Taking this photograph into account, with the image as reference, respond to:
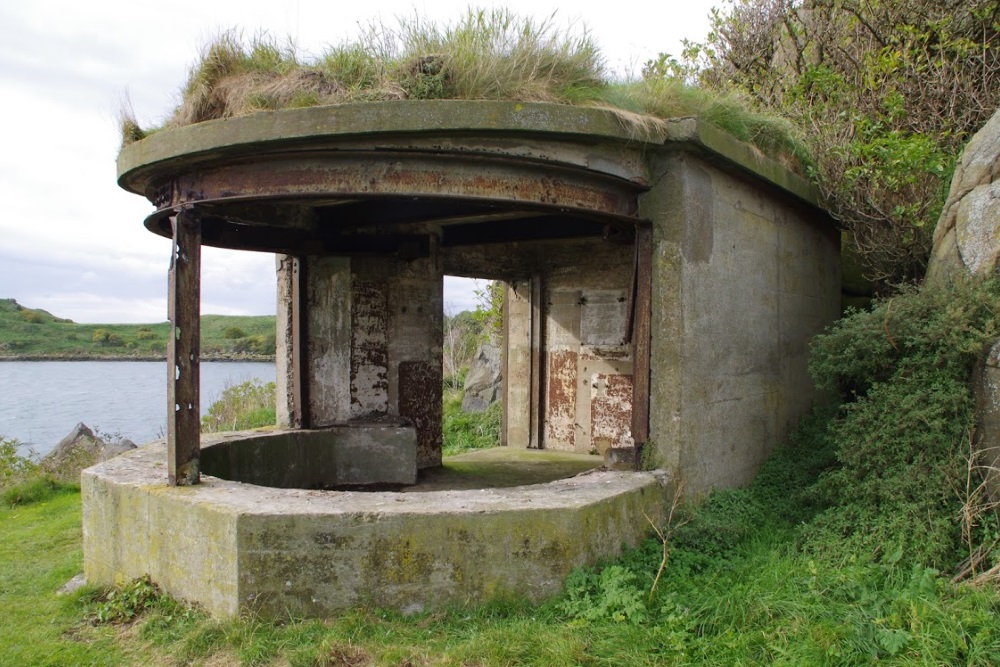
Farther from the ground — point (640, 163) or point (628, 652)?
point (640, 163)

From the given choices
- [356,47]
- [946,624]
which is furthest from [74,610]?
[946,624]

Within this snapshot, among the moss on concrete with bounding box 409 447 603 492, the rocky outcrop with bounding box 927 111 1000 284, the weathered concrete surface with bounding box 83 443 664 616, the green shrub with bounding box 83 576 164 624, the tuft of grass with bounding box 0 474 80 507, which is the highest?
the rocky outcrop with bounding box 927 111 1000 284

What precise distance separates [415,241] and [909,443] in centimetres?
453

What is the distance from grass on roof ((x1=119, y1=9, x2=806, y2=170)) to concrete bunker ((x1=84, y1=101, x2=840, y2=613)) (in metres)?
0.28

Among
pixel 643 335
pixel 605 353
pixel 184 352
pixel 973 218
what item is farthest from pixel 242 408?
pixel 973 218

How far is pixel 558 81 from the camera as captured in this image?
4.84m

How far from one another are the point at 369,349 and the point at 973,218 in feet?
16.9

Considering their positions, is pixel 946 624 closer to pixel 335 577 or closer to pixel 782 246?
pixel 335 577

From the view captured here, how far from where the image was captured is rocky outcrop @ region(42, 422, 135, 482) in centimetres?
1016

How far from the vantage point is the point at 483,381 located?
1380cm

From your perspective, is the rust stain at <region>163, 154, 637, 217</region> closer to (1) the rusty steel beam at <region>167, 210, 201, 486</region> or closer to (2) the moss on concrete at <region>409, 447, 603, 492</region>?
(1) the rusty steel beam at <region>167, 210, 201, 486</region>

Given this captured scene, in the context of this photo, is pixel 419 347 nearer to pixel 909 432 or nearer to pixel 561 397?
pixel 561 397

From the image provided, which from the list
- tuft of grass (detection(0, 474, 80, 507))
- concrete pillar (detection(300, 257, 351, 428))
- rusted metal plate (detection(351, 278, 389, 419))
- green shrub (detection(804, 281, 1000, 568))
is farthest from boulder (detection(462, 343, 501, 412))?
green shrub (detection(804, 281, 1000, 568))

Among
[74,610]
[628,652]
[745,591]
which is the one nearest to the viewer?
[628,652]
